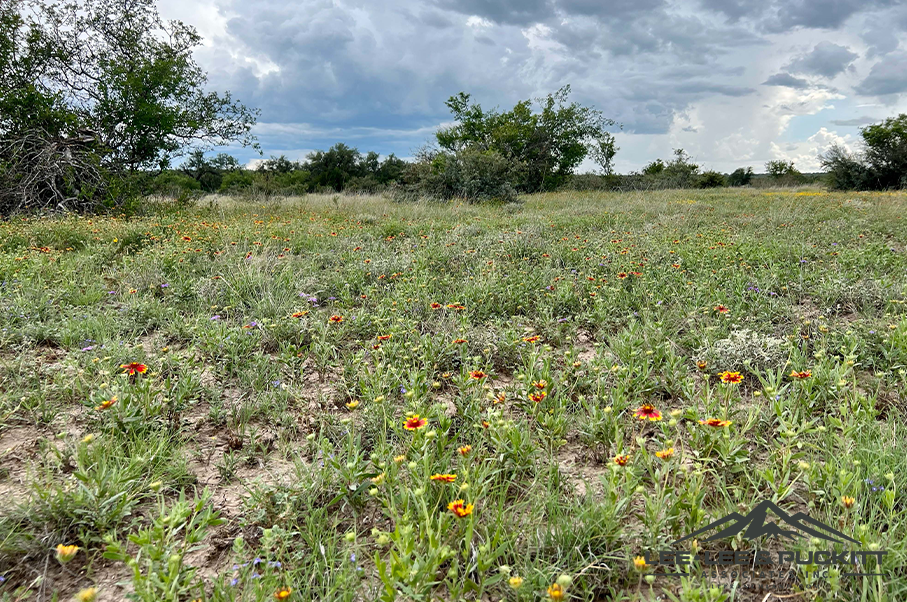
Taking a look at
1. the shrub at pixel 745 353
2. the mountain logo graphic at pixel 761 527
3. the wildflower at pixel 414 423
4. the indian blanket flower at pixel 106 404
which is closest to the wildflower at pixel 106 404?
the indian blanket flower at pixel 106 404

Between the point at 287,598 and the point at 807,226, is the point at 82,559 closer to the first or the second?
the point at 287,598

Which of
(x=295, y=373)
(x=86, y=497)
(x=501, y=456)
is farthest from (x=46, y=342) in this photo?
(x=501, y=456)

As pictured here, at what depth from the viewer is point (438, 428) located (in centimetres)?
222

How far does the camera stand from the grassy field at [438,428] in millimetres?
1502

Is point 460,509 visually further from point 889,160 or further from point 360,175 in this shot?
point 360,175

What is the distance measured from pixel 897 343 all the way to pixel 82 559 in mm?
4317

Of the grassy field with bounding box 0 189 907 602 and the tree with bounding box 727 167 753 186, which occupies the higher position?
the tree with bounding box 727 167 753 186

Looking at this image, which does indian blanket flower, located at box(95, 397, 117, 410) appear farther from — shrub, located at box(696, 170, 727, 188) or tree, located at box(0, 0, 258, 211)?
shrub, located at box(696, 170, 727, 188)

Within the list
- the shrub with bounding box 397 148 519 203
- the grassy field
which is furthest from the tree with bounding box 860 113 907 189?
the grassy field

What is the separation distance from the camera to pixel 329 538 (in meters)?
1.62

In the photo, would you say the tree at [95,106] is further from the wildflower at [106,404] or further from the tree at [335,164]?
the tree at [335,164]

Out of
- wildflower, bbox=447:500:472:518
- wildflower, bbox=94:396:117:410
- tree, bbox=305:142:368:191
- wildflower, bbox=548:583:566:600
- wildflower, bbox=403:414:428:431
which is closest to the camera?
wildflower, bbox=548:583:566:600

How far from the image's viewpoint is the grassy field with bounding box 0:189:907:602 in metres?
1.50

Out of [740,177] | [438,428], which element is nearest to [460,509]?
[438,428]
